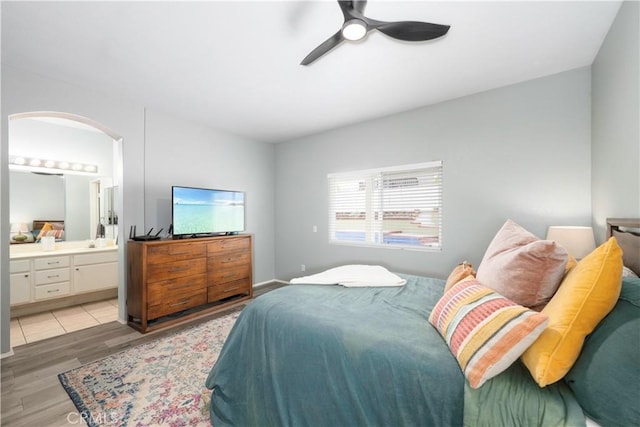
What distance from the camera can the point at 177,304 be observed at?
3209mm

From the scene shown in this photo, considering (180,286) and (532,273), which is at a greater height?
(532,273)

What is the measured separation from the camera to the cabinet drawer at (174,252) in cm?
298

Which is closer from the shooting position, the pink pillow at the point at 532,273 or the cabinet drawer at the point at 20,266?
the pink pillow at the point at 532,273

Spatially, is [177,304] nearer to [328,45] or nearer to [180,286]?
[180,286]

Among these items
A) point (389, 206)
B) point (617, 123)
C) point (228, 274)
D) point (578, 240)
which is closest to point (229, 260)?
point (228, 274)

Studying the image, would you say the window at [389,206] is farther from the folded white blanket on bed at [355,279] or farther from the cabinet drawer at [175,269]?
the cabinet drawer at [175,269]

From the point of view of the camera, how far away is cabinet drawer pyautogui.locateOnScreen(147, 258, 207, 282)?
9.80ft

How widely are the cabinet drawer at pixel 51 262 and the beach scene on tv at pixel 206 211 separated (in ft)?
6.00

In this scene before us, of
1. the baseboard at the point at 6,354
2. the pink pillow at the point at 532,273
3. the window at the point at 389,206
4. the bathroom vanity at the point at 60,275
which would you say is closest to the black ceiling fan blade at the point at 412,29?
the pink pillow at the point at 532,273

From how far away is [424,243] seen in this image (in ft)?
11.4

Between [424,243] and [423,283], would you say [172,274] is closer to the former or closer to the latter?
[423,283]

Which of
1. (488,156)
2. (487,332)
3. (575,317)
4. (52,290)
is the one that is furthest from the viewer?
(52,290)

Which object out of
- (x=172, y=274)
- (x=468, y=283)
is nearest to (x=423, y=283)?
(x=468, y=283)

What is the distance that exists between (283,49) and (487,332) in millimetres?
2409
